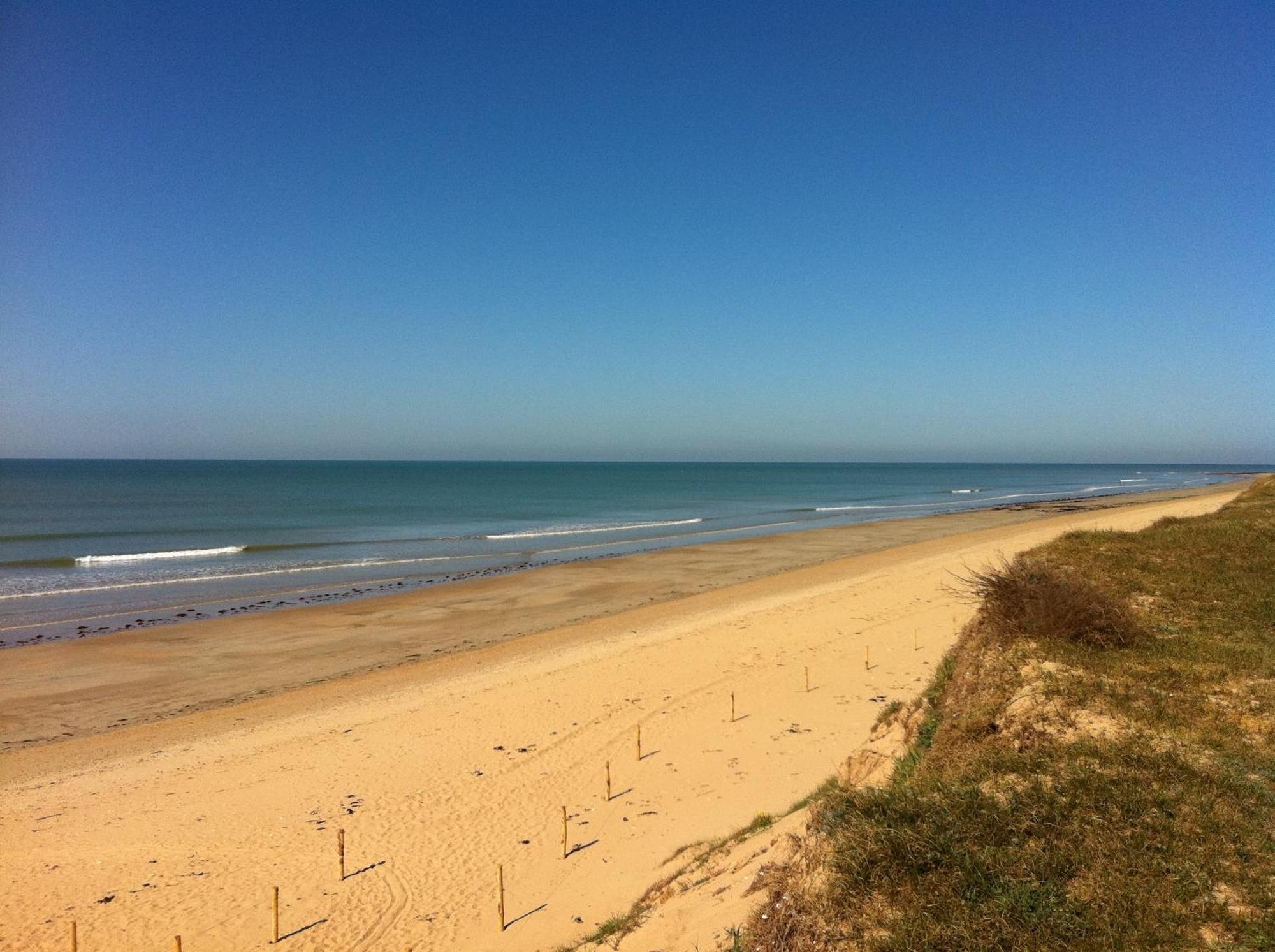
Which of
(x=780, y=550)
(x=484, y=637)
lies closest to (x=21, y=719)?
(x=484, y=637)

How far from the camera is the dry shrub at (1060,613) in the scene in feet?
33.9

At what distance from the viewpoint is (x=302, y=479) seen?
135625 mm

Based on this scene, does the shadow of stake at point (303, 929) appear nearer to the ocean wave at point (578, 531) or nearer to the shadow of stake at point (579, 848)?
the shadow of stake at point (579, 848)

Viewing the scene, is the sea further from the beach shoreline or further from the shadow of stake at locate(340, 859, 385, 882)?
the shadow of stake at locate(340, 859, 385, 882)

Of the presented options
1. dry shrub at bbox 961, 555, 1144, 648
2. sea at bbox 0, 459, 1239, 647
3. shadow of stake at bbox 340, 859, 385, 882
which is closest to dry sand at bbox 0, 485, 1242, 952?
shadow of stake at bbox 340, 859, 385, 882

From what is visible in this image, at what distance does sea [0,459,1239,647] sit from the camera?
101ft

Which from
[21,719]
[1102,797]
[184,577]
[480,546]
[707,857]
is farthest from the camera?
[480,546]

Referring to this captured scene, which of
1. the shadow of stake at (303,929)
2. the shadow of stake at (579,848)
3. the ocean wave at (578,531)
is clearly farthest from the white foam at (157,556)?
the shadow of stake at (579,848)

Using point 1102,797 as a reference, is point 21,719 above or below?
below

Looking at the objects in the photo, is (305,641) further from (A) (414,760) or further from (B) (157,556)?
(B) (157,556)

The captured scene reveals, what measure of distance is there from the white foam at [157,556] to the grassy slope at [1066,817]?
42.9 metres

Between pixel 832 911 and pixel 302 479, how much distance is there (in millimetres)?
145850

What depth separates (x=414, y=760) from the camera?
46.1ft

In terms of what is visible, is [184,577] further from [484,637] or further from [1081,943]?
[1081,943]
